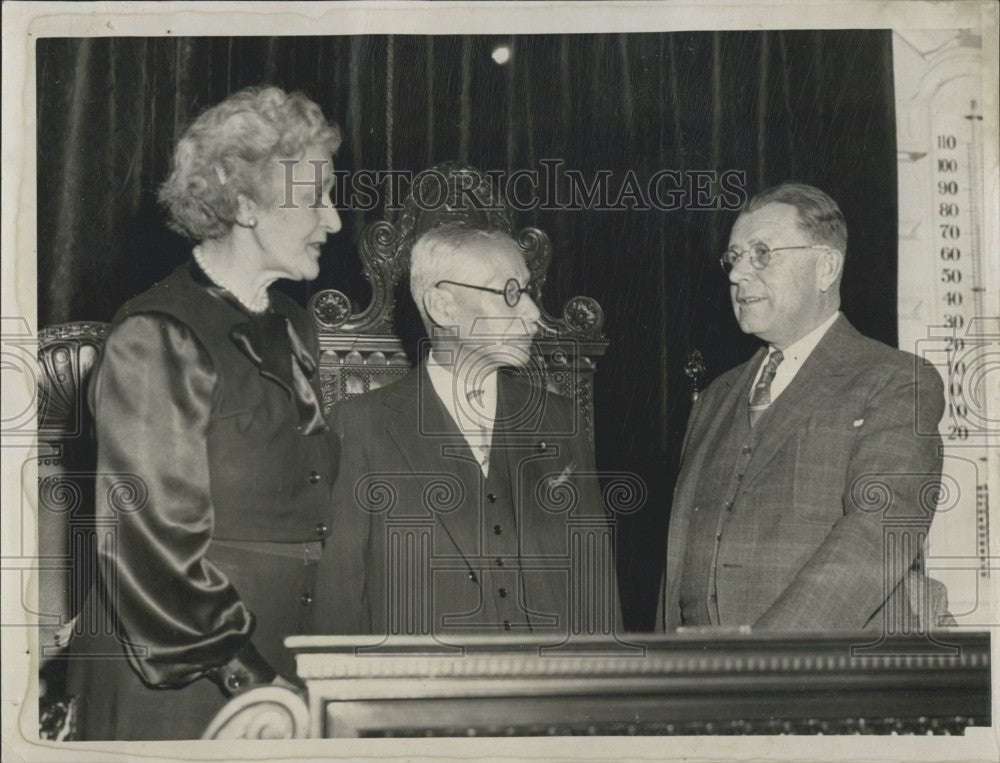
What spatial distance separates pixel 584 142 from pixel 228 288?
1.09 meters

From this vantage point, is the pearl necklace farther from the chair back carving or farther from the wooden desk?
the wooden desk

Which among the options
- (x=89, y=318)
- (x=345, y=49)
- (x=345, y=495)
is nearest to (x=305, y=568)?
(x=345, y=495)

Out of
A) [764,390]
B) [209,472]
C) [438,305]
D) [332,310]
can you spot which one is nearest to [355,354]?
[332,310]

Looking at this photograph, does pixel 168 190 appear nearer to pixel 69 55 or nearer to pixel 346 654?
pixel 69 55

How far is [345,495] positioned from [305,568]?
0.22m

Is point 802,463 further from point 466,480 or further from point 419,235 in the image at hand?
point 419,235

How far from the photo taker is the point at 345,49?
3479 mm

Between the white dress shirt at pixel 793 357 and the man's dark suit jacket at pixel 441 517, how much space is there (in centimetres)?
54

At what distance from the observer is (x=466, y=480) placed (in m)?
3.38

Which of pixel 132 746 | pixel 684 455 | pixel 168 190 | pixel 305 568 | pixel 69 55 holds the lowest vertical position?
pixel 132 746

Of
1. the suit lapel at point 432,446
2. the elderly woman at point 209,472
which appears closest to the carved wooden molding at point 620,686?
the elderly woman at point 209,472

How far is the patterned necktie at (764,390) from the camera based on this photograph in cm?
336

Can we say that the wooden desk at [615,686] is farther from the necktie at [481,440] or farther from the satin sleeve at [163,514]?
the necktie at [481,440]

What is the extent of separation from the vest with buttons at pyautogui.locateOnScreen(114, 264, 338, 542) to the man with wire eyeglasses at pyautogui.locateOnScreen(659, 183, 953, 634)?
0.99 m
